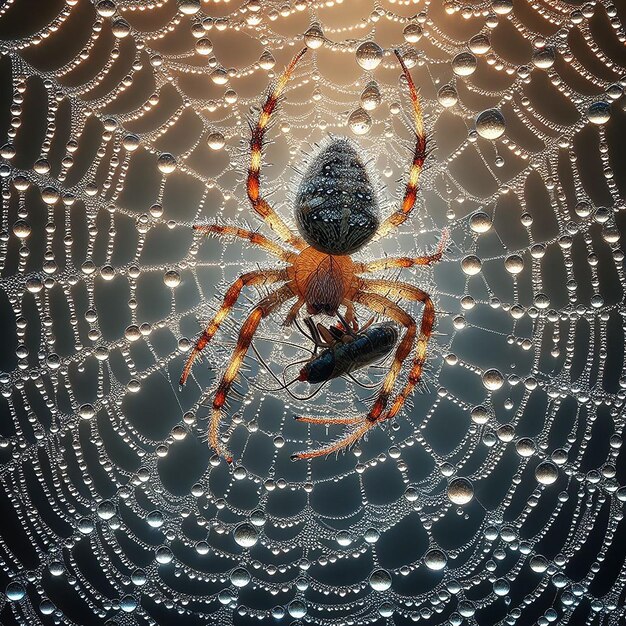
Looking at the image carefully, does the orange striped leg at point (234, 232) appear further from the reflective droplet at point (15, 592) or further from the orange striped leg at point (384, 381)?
the reflective droplet at point (15, 592)

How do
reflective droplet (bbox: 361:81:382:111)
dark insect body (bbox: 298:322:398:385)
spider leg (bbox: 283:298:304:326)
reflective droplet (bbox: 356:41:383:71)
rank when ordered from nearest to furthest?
dark insect body (bbox: 298:322:398:385) < reflective droplet (bbox: 356:41:383:71) < reflective droplet (bbox: 361:81:382:111) < spider leg (bbox: 283:298:304:326)

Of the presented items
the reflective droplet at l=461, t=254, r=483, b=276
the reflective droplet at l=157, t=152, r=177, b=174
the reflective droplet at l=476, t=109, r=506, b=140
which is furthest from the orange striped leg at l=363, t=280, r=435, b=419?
the reflective droplet at l=157, t=152, r=177, b=174

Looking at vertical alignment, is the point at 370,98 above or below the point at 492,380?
above

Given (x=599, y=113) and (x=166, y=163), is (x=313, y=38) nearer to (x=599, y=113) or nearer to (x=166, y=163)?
(x=166, y=163)

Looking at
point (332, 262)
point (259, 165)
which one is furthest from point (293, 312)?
point (259, 165)

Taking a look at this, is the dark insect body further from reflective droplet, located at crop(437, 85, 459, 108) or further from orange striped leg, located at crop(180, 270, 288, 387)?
reflective droplet, located at crop(437, 85, 459, 108)
